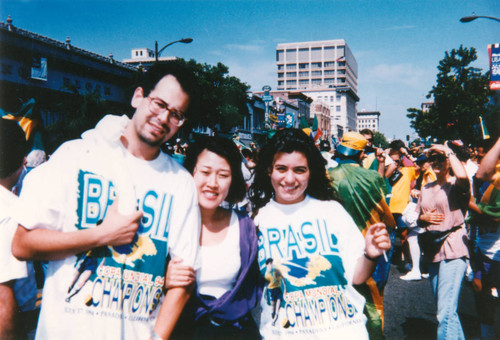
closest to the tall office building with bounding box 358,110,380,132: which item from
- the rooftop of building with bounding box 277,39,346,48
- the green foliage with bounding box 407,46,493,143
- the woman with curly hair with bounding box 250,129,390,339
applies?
the rooftop of building with bounding box 277,39,346,48

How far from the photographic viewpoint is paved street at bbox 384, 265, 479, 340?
165 inches

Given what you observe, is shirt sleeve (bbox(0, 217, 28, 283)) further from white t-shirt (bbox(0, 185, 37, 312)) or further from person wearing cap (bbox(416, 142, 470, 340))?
person wearing cap (bbox(416, 142, 470, 340))

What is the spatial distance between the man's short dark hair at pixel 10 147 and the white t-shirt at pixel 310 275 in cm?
149

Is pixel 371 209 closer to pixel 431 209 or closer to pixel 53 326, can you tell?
pixel 431 209

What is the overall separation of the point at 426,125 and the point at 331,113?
81.7 m

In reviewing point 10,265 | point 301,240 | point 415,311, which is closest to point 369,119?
point 415,311

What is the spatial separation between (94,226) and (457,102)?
3376 centimetres

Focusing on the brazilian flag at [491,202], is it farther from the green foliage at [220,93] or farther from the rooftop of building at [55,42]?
the green foliage at [220,93]

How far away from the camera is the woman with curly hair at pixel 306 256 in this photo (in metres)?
1.85

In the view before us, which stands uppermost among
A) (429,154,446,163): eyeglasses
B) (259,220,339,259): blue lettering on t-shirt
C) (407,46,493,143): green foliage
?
(407,46,493,143): green foliage

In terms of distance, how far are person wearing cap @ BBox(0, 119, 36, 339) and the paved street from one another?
147 inches

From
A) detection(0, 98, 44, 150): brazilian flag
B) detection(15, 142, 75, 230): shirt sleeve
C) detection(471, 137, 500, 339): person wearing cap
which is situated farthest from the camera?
detection(0, 98, 44, 150): brazilian flag

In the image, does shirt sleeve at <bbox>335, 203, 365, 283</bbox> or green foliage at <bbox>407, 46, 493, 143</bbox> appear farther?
green foliage at <bbox>407, 46, 493, 143</bbox>

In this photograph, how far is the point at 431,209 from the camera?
372cm
